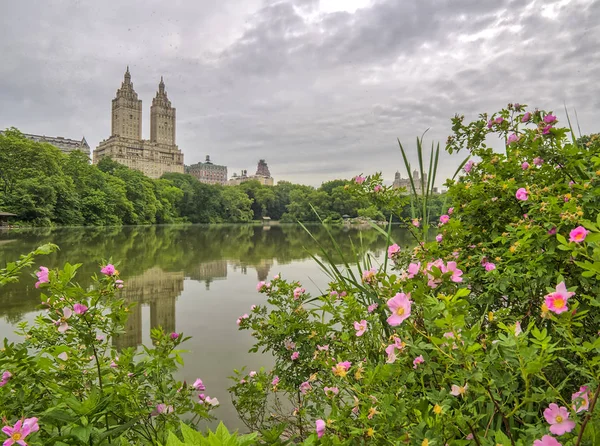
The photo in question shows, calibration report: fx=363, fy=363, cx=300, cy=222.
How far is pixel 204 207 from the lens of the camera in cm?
4738

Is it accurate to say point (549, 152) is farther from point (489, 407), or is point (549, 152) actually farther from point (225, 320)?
point (225, 320)

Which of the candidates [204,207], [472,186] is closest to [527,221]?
[472,186]

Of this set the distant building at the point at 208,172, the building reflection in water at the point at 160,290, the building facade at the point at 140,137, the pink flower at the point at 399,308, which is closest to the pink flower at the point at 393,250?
the pink flower at the point at 399,308

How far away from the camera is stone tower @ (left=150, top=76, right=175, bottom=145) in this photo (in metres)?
90.2

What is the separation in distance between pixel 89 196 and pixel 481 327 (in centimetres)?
3393

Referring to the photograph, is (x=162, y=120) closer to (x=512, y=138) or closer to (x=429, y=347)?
(x=512, y=138)

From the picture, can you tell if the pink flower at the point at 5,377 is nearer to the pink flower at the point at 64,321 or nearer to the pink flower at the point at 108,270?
the pink flower at the point at 64,321

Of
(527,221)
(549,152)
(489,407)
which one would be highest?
(549,152)

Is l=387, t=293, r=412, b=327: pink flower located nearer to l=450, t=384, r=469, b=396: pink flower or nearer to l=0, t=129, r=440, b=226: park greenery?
l=450, t=384, r=469, b=396: pink flower

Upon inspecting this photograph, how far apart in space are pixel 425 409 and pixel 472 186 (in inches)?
43.2

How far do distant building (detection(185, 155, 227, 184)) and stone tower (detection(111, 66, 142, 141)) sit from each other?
19.5 meters

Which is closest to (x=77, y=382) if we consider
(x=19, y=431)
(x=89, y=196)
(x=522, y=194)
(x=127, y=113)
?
(x=19, y=431)

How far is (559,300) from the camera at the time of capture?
686 mm

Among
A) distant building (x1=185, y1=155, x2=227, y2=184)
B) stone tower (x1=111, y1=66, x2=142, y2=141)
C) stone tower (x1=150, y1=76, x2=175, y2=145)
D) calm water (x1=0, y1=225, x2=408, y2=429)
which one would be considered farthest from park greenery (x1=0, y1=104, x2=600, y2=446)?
distant building (x1=185, y1=155, x2=227, y2=184)
